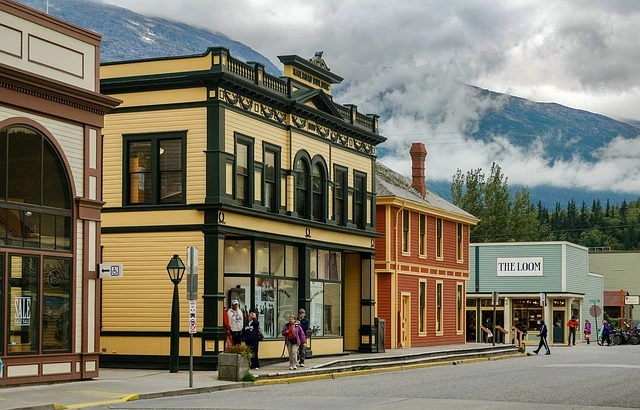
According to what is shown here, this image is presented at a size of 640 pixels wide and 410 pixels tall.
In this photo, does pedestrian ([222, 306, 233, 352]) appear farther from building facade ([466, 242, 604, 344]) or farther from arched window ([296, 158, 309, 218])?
building facade ([466, 242, 604, 344])

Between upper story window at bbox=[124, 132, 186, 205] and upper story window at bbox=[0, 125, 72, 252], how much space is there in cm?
687

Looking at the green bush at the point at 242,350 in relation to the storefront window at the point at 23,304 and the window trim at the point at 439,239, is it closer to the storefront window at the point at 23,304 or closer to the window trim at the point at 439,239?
the storefront window at the point at 23,304

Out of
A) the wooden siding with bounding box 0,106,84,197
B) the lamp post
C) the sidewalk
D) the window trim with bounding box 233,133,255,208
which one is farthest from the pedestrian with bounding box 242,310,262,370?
the wooden siding with bounding box 0,106,84,197

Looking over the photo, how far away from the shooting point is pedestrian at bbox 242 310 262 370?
108 feet

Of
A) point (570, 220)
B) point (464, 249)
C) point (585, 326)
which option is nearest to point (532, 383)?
point (464, 249)

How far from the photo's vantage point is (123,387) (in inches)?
1034

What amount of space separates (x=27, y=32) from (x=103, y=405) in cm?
892

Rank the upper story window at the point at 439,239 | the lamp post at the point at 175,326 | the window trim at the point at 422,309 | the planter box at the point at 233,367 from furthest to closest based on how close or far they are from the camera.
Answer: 1. the upper story window at the point at 439,239
2. the window trim at the point at 422,309
3. the lamp post at the point at 175,326
4. the planter box at the point at 233,367

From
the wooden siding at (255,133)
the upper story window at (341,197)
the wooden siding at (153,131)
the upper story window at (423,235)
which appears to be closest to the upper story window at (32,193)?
the wooden siding at (153,131)

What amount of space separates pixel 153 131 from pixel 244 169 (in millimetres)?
3025

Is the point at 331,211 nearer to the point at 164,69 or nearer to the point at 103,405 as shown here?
the point at 164,69

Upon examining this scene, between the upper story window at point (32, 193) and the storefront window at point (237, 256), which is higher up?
the upper story window at point (32, 193)

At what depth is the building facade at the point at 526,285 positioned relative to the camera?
73.6 metres

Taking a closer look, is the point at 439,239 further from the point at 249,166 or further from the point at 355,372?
the point at 249,166
